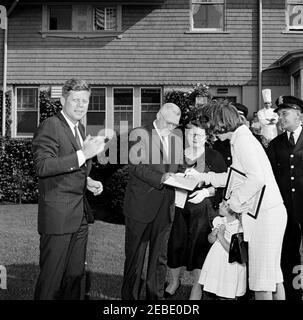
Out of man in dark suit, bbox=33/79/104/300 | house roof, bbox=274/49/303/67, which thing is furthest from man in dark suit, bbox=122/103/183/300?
house roof, bbox=274/49/303/67

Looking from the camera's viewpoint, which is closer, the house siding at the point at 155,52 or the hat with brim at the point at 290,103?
the hat with brim at the point at 290,103

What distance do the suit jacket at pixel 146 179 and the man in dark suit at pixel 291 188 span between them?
1.16 metres

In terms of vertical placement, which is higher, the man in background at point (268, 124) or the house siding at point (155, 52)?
the house siding at point (155, 52)

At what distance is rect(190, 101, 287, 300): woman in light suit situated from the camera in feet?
12.6

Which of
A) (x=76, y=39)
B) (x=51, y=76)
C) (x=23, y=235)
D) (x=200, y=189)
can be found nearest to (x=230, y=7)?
(x=76, y=39)

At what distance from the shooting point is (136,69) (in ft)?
50.9

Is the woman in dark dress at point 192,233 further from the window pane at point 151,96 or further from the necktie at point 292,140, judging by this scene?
the window pane at point 151,96

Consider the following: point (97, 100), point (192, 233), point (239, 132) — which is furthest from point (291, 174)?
point (97, 100)

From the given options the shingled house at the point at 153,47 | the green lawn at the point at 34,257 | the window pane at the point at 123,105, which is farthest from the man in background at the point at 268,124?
the window pane at the point at 123,105

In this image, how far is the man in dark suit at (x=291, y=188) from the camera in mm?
5227

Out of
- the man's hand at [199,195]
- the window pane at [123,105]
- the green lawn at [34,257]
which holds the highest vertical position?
the window pane at [123,105]

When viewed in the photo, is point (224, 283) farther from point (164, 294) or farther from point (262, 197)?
point (164, 294)

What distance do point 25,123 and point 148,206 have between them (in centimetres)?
1176
